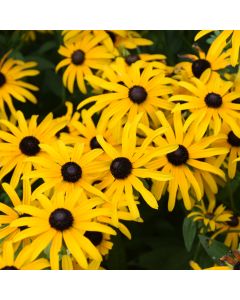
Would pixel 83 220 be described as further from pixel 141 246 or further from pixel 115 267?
pixel 141 246

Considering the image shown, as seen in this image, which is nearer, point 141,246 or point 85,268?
point 85,268

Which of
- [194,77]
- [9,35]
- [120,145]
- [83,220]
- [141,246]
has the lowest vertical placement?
[141,246]

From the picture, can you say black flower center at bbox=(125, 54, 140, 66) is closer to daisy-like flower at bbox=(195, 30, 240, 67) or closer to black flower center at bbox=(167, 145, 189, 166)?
daisy-like flower at bbox=(195, 30, 240, 67)

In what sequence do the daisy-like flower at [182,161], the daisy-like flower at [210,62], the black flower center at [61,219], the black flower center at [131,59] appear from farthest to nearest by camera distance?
the black flower center at [131,59] < the daisy-like flower at [210,62] < the daisy-like flower at [182,161] < the black flower center at [61,219]

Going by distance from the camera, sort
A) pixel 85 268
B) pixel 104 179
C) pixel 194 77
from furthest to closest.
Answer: pixel 194 77 < pixel 104 179 < pixel 85 268

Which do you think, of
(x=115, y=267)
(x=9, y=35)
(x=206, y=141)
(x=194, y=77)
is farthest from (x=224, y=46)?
(x=9, y=35)

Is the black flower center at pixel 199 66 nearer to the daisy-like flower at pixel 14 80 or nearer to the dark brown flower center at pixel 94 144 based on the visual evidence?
the dark brown flower center at pixel 94 144

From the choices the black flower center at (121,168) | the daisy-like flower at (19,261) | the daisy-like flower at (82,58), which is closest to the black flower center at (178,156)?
the black flower center at (121,168)

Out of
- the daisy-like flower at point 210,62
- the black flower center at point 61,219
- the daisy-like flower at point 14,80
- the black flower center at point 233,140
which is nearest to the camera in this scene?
the black flower center at point 61,219
